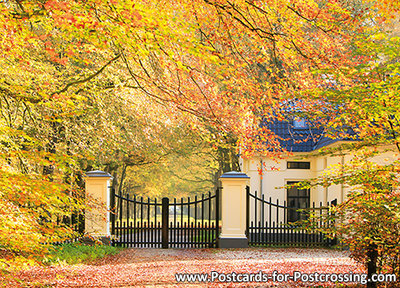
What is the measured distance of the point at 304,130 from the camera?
20.2 metres

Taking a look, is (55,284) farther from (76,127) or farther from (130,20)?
(76,127)

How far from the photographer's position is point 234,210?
12.8 meters

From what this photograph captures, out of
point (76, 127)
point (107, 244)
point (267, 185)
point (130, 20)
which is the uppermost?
point (130, 20)

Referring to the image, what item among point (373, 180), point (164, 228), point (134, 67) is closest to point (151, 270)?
point (164, 228)

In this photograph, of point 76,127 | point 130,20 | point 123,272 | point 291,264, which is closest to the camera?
point 130,20

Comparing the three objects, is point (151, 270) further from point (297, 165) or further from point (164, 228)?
point (297, 165)

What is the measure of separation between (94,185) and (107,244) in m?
1.78

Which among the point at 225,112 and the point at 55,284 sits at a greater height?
the point at 225,112

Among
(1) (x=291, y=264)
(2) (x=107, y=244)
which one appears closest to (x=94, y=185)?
(2) (x=107, y=244)

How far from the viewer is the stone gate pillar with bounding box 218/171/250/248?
42.0ft

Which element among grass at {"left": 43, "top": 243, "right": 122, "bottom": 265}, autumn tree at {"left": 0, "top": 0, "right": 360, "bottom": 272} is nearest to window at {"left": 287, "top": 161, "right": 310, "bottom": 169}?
autumn tree at {"left": 0, "top": 0, "right": 360, "bottom": 272}

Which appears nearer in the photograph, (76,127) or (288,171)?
(76,127)

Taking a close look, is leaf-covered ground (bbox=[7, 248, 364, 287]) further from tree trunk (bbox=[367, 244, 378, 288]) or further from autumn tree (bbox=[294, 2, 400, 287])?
autumn tree (bbox=[294, 2, 400, 287])

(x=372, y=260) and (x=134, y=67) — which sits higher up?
(x=134, y=67)
